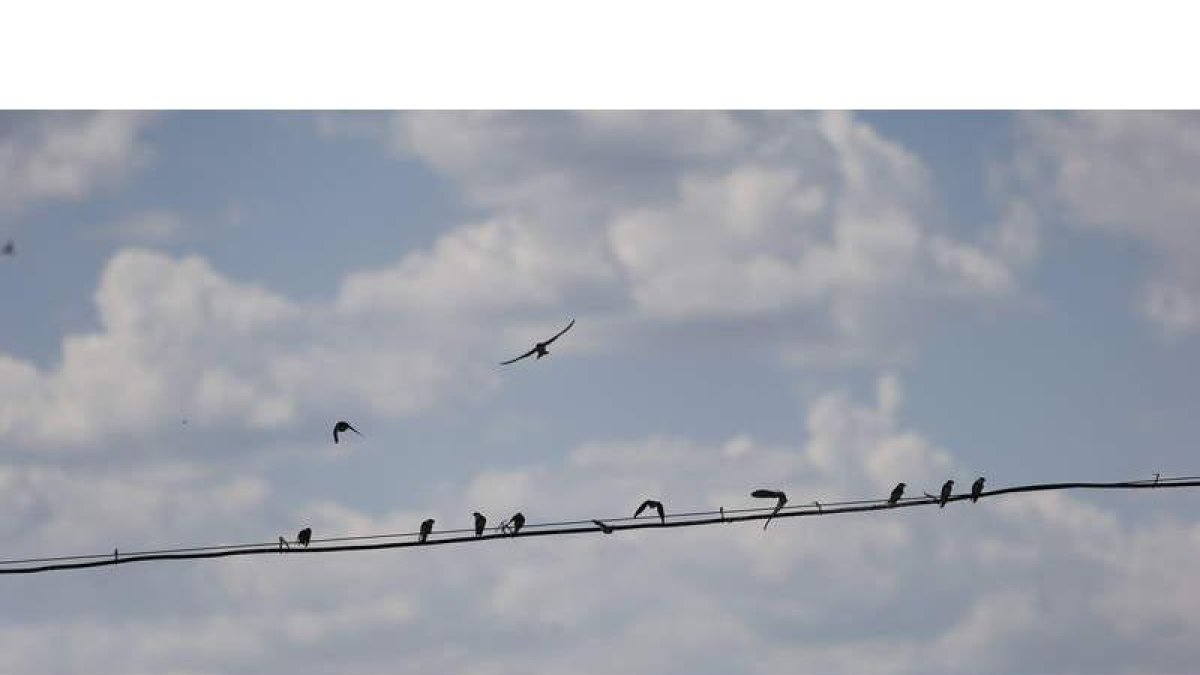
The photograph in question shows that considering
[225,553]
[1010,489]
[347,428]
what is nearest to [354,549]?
[225,553]

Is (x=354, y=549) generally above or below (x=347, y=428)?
below

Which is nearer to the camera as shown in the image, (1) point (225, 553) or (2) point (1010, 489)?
(1) point (225, 553)

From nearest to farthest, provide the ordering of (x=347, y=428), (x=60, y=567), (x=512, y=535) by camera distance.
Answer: (x=60, y=567) < (x=512, y=535) < (x=347, y=428)

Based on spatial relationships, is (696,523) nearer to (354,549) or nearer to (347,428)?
(354,549)

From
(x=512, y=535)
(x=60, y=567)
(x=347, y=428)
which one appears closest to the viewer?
(x=60, y=567)

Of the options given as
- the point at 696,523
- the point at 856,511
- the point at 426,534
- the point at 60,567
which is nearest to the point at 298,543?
the point at 426,534

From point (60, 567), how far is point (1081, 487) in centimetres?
1693

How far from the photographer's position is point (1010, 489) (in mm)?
31922

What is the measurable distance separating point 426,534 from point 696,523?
473cm

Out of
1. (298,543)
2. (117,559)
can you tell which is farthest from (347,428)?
(117,559)

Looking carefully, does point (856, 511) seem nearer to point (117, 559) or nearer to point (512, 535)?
point (512, 535)

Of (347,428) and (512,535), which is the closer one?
(512,535)

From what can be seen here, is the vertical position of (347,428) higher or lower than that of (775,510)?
higher

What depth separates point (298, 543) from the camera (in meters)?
32.2
